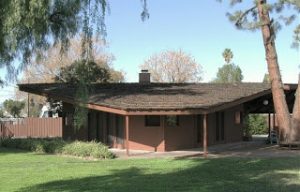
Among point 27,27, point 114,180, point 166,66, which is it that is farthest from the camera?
point 166,66

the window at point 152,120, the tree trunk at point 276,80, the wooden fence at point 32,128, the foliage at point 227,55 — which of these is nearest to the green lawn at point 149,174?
the window at point 152,120

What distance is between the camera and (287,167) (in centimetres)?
1814

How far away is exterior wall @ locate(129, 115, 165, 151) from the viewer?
2633 centimetres

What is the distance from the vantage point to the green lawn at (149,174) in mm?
13383

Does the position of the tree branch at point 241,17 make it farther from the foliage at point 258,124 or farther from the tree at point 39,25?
the foliage at point 258,124

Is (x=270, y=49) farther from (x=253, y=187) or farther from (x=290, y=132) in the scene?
(x=253, y=187)

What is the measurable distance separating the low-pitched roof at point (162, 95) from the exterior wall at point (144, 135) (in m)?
1.31

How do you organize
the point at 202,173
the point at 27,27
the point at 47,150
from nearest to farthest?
the point at 27,27 < the point at 202,173 < the point at 47,150

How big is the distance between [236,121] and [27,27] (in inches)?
865

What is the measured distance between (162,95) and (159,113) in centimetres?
346

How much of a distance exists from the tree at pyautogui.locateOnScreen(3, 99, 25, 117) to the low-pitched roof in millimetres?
35483

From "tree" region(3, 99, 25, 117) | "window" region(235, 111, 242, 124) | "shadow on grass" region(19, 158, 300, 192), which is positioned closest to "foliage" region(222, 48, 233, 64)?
"tree" region(3, 99, 25, 117)

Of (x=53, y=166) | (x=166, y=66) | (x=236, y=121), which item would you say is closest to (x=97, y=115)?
(x=236, y=121)

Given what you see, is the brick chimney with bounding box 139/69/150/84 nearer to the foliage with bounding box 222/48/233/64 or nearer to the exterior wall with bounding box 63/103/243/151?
the exterior wall with bounding box 63/103/243/151
